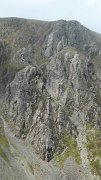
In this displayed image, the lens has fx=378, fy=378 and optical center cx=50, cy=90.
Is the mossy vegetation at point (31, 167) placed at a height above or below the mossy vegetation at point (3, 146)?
below

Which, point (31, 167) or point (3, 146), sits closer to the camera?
point (31, 167)

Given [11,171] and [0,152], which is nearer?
[11,171]

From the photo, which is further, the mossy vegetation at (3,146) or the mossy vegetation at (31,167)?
the mossy vegetation at (31,167)

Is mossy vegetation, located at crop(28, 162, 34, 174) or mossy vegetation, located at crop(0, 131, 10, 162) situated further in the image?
mossy vegetation, located at crop(28, 162, 34, 174)

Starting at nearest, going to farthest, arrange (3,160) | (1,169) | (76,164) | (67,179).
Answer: (1,169), (3,160), (67,179), (76,164)

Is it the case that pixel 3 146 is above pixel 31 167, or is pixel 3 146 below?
above

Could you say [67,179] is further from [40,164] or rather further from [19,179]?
[19,179]

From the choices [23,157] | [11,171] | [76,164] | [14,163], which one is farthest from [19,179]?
[76,164]

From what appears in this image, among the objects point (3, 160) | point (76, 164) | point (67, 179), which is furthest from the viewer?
point (76, 164)

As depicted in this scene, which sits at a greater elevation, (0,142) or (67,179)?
(0,142)

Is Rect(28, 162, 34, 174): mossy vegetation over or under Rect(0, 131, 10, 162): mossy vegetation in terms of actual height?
under

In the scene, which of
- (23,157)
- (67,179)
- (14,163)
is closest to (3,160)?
(14,163)
